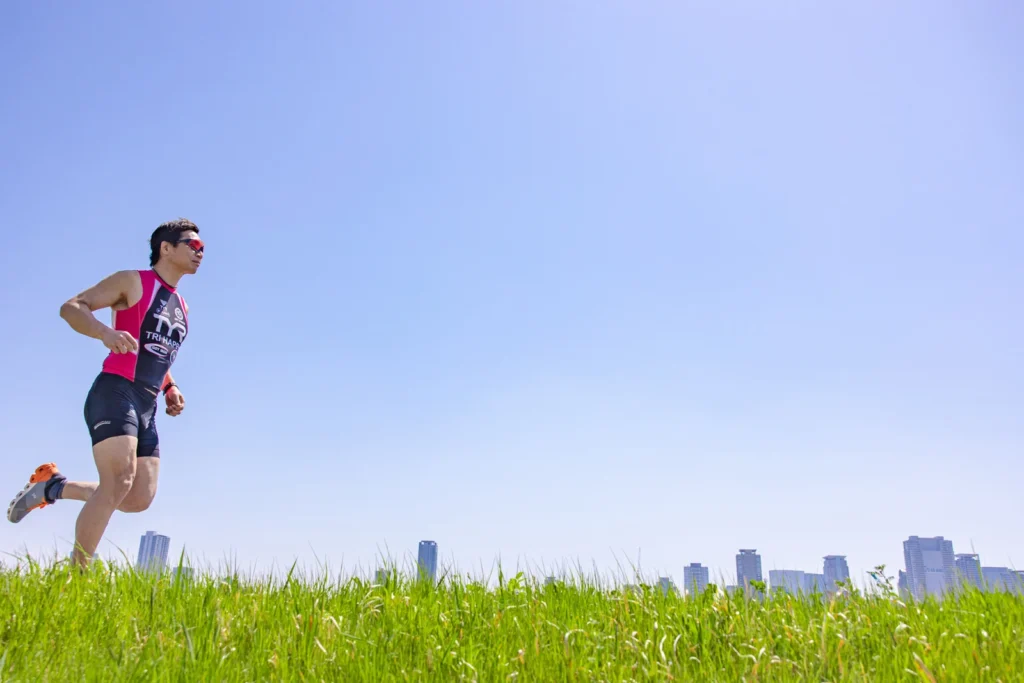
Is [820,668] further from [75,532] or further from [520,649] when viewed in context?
[75,532]

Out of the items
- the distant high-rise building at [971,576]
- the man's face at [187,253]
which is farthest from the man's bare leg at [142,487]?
the distant high-rise building at [971,576]

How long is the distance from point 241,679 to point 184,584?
4.79ft

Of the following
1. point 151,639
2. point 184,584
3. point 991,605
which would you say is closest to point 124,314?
point 184,584

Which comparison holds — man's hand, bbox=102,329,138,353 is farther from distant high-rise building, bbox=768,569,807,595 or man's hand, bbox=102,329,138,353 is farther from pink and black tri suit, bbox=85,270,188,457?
distant high-rise building, bbox=768,569,807,595

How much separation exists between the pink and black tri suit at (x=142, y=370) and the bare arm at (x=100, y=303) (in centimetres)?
12

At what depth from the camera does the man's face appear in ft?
22.1

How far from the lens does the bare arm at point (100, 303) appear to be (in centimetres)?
576

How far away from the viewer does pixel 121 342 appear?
5676 mm

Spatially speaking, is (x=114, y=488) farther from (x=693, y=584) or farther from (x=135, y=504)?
(x=693, y=584)

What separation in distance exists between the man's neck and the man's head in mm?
39

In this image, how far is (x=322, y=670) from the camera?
335cm

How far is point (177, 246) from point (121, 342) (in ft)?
4.65

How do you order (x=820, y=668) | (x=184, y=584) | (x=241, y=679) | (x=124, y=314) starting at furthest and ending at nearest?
(x=124, y=314) < (x=184, y=584) < (x=820, y=668) < (x=241, y=679)

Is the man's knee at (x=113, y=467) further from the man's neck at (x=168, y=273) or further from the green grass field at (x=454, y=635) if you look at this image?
the man's neck at (x=168, y=273)
